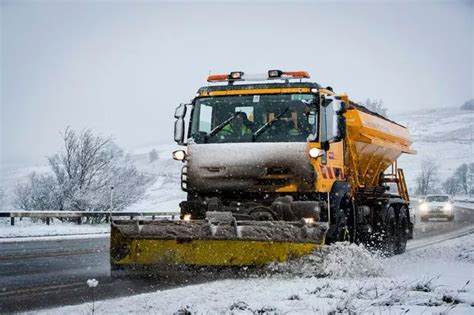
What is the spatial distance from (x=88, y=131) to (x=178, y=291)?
90.6 ft

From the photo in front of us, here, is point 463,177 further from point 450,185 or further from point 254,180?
point 254,180

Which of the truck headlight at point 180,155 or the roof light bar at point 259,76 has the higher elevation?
the roof light bar at point 259,76

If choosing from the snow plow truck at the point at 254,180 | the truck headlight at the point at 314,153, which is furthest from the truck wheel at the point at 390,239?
the truck headlight at the point at 314,153

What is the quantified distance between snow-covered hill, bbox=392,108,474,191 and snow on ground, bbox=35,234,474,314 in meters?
102

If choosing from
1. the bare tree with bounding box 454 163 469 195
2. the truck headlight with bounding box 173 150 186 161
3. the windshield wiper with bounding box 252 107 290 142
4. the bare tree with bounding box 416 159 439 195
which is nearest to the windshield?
the windshield wiper with bounding box 252 107 290 142

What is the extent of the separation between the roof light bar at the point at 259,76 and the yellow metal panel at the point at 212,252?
3.11 m

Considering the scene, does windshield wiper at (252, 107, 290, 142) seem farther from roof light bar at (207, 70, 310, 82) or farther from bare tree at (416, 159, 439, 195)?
bare tree at (416, 159, 439, 195)

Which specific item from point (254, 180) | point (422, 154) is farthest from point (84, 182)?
point (422, 154)

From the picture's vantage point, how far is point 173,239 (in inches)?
368

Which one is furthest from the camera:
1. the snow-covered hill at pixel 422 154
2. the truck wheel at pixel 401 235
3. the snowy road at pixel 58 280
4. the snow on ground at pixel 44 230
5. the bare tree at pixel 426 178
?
the bare tree at pixel 426 178

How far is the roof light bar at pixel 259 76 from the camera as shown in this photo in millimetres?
10712

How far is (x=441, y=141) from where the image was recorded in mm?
148750

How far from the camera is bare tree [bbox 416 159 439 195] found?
103262mm

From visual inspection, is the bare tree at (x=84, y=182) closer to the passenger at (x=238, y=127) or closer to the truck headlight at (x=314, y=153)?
the passenger at (x=238, y=127)
